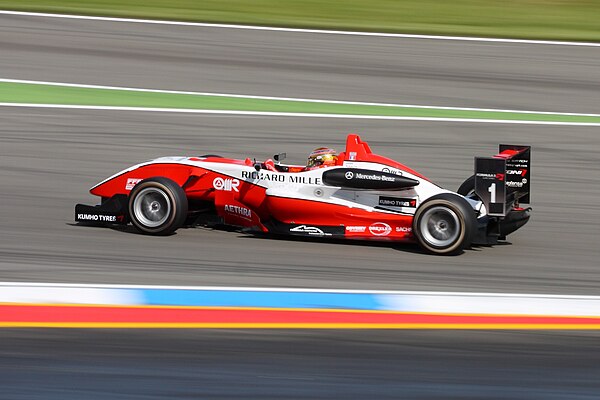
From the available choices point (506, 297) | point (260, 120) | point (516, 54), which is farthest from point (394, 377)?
point (516, 54)

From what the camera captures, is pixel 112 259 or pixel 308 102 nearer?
pixel 112 259

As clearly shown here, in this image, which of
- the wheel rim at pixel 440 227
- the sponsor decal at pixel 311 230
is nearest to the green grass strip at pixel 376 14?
the sponsor decal at pixel 311 230

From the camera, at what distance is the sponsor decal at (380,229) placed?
9.74 meters

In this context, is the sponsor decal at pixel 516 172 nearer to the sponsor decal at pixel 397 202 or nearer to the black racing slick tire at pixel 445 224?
the black racing slick tire at pixel 445 224

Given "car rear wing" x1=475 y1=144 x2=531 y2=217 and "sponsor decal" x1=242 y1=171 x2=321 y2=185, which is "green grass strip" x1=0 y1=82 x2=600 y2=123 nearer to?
"sponsor decal" x1=242 y1=171 x2=321 y2=185

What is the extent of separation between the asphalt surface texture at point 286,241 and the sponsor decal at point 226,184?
467mm

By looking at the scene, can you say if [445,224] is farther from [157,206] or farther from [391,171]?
[157,206]

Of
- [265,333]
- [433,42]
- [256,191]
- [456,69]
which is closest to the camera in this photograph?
[265,333]

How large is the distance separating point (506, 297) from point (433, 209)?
1.24 metres

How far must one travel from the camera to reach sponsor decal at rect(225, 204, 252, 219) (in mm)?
10070

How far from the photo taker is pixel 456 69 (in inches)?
684

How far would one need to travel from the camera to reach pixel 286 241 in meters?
10.1

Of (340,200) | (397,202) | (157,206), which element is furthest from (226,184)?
(397,202)

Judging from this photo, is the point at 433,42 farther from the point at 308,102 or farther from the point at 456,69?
the point at 308,102
